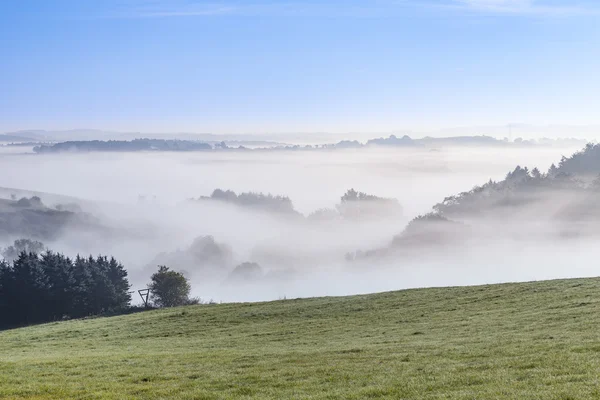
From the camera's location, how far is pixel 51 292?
3671 inches

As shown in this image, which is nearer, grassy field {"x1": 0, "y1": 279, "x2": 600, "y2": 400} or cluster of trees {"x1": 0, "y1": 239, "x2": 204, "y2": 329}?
grassy field {"x1": 0, "y1": 279, "x2": 600, "y2": 400}

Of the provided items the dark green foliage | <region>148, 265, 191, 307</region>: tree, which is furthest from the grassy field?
<region>148, 265, 191, 307</region>: tree

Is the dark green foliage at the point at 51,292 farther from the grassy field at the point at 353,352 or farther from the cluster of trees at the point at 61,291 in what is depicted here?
the grassy field at the point at 353,352

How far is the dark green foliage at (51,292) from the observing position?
9150 cm

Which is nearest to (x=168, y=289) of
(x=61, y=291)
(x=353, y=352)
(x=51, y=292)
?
(x=61, y=291)

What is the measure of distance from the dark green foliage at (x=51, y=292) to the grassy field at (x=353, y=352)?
39324mm

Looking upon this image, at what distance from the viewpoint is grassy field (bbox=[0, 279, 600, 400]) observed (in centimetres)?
2022

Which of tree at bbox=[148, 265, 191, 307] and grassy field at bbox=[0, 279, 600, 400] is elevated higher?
grassy field at bbox=[0, 279, 600, 400]

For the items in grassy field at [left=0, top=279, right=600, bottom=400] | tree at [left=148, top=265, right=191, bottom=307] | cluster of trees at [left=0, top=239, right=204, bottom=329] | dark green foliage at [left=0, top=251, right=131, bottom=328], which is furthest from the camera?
tree at [left=148, top=265, right=191, bottom=307]

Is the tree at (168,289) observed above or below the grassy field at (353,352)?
below

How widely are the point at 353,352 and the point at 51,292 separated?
75958 millimetres

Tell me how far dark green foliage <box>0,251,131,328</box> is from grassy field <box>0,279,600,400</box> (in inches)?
1548

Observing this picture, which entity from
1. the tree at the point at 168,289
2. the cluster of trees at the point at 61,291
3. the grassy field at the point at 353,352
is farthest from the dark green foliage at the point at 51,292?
the grassy field at the point at 353,352

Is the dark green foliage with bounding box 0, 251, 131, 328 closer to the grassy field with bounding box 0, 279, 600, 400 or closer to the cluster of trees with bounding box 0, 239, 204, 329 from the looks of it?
the cluster of trees with bounding box 0, 239, 204, 329
